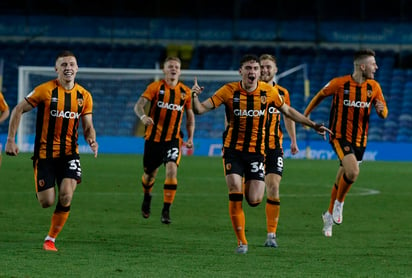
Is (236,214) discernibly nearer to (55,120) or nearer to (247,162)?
(247,162)

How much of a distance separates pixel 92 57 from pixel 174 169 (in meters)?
27.1

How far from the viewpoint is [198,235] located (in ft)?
40.9

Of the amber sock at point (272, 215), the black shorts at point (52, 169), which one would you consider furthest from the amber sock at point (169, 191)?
the black shorts at point (52, 169)

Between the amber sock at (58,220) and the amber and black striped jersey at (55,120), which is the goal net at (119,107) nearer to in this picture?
the amber and black striped jersey at (55,120)

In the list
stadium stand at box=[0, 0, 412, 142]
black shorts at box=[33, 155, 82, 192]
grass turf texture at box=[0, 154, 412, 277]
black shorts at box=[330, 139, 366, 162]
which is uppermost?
stadium stand at box=[0, 0, 412, 142]

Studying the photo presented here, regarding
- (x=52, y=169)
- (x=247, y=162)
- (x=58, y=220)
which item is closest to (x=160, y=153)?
(x=247, y=162)

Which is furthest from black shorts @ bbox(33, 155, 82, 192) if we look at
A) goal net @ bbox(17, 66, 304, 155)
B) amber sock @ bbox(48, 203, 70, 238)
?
goal net @ bbox(17, 66, 304, 155)

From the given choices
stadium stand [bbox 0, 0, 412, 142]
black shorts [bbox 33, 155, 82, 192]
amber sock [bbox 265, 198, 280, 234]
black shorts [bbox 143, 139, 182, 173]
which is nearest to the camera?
black shorts [bbox 33, 155, 82, 192]

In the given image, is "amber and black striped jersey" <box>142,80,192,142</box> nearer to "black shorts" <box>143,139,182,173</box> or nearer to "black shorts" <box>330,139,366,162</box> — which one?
"black shorts" <box>143,139,182,173</box>

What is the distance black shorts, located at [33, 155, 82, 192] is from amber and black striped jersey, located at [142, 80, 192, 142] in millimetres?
3887

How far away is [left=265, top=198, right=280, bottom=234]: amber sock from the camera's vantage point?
38.0ft

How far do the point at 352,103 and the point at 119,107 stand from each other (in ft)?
70.5

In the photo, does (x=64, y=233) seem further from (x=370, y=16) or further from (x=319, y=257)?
(x=370, y=16)

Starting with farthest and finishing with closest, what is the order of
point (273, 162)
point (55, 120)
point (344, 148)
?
point (344, 148), point (273, 162), point (55, 120)
